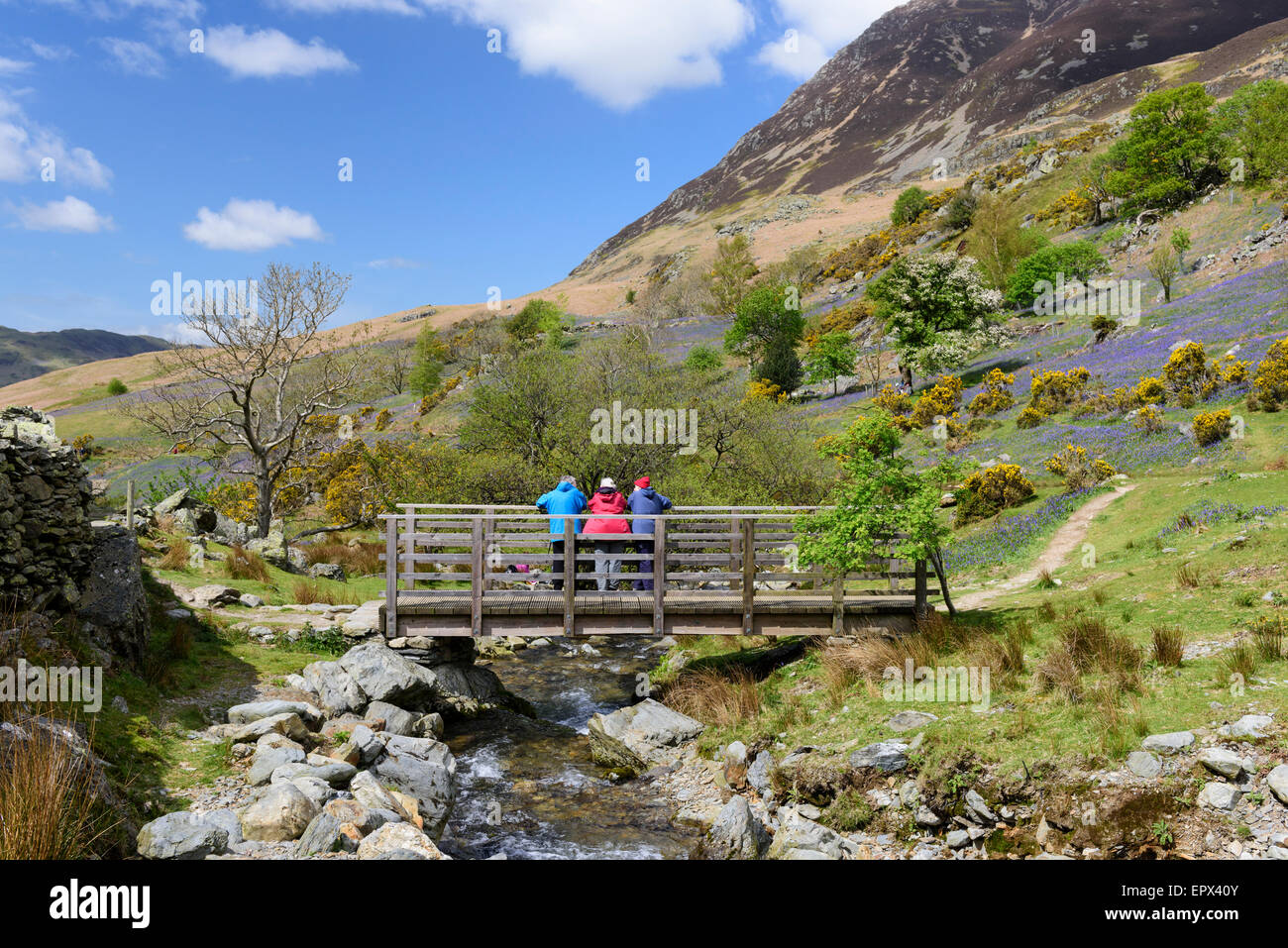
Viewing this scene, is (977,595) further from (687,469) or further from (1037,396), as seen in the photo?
(1037,396)

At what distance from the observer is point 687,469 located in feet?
82.0

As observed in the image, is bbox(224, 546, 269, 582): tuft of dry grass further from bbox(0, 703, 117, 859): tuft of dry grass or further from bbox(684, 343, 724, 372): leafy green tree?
bbox(684, 343, 724, 372): leafy green tree

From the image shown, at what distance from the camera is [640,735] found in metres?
13.2

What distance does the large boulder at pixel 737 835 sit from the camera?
356 inches

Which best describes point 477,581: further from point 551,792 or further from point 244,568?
point 244,568

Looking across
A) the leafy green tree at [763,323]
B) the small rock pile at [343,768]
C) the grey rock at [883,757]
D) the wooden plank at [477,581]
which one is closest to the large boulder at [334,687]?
the small rock pile at [343,768]

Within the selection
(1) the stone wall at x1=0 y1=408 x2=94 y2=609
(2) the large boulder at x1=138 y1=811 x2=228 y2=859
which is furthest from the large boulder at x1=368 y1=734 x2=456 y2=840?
(1) the stone wall at x1=0 y1=408 x2=94 y2=609

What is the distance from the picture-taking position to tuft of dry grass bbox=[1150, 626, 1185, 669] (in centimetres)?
944

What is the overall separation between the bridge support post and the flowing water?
7.55ft

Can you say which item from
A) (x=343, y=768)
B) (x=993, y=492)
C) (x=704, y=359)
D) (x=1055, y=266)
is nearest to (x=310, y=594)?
(x=343, y=768)

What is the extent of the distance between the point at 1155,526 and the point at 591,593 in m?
13.6
